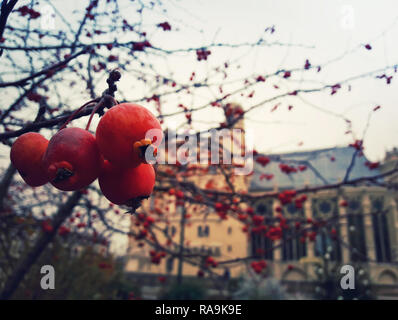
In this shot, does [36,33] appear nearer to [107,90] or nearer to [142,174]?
[107,90]

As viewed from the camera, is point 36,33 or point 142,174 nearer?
point 142,174

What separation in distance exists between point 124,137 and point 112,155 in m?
0.06

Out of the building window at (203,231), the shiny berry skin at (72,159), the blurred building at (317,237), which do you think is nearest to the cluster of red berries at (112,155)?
the shiny berry skin at (72,159)

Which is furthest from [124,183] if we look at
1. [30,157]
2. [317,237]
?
[317,237]

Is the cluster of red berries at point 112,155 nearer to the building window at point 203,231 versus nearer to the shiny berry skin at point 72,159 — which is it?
the shiny berry skin at point 72,159

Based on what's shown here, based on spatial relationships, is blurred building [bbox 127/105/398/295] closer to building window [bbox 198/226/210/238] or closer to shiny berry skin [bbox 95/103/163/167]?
building window [bbox 198/226/210/238]

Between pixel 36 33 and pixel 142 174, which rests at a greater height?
pixel 36 33

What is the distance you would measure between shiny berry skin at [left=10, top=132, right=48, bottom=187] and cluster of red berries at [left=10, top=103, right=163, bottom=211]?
173 millimetres

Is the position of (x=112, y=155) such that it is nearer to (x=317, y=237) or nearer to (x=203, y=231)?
(x=317, y=237)

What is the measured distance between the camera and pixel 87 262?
10.4 metres

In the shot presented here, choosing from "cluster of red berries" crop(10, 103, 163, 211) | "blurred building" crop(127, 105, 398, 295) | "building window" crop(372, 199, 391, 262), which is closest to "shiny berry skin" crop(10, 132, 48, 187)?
Answer: "cluster of red berries" crop(10, 103, 163, 211)

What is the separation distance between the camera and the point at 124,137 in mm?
924
